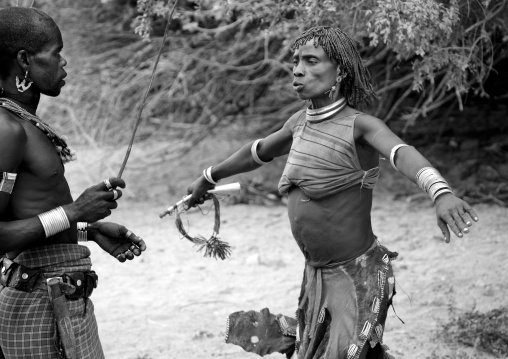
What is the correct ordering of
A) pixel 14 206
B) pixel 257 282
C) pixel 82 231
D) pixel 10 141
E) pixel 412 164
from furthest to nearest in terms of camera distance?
pixel 257 282, pixel 82 231, pixel 412 164, pixel 14 206, pixel 10 141

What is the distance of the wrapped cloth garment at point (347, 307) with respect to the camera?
10.6 ft

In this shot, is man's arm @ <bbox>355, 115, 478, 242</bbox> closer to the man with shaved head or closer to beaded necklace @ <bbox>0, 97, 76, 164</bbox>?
the man with shaved head

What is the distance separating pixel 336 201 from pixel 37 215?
47.7 inches

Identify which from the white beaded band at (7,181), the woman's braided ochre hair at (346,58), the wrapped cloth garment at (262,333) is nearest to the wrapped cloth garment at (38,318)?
the white beaded band at (7,181)

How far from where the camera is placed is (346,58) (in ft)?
10.8

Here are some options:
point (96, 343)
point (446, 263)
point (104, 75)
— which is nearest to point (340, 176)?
point (96, 343)

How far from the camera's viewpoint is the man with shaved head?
8.72ft

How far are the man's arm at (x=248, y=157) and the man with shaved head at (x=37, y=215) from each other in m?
1.03

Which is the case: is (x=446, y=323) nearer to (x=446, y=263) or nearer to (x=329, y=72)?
(x=446, y=263)

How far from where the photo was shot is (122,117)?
929 centimetres

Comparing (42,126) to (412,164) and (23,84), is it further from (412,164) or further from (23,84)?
(412,164)

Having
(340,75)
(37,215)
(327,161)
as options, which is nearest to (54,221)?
(37,215)

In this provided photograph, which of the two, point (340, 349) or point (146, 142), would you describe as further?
point (146, 142)

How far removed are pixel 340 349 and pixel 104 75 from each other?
6378 mm
